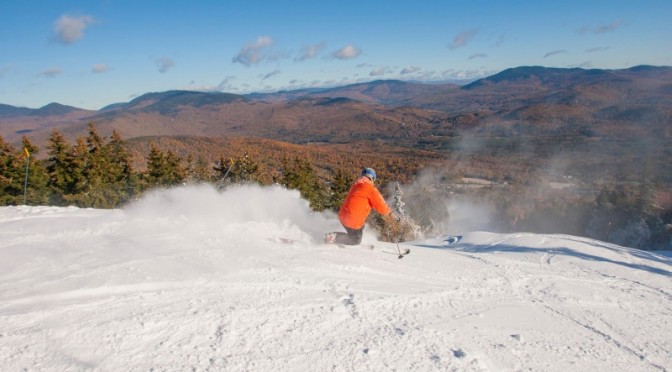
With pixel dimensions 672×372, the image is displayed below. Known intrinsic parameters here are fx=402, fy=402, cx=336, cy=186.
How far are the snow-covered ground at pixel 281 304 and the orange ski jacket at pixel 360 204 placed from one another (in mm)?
716

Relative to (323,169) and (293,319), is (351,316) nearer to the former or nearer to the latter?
(293,319)

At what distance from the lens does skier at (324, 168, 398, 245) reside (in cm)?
890

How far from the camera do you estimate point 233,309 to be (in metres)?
5.46

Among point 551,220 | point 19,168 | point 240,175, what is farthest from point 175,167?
point 551,220

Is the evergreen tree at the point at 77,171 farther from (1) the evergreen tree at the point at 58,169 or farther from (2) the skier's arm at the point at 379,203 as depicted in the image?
(2) the skier's arm at the point at 379,203

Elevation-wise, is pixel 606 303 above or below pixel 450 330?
below

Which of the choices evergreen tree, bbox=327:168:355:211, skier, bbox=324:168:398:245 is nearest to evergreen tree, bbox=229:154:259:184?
evergreen tree, bbox=327:168:355:211

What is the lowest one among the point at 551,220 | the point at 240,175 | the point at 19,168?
the point at 551,220

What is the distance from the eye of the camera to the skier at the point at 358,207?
8.90 metres

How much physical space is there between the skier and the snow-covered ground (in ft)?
1.23

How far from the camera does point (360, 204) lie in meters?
9.10

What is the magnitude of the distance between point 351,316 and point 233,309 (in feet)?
5.35

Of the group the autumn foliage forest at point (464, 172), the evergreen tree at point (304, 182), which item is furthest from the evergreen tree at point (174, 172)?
the evergreen tree at point (304, 182)

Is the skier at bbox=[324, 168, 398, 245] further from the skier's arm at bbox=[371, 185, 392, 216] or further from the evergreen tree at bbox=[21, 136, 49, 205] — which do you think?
the evergreen tree at bbox=[21, 136, 49, 205]
